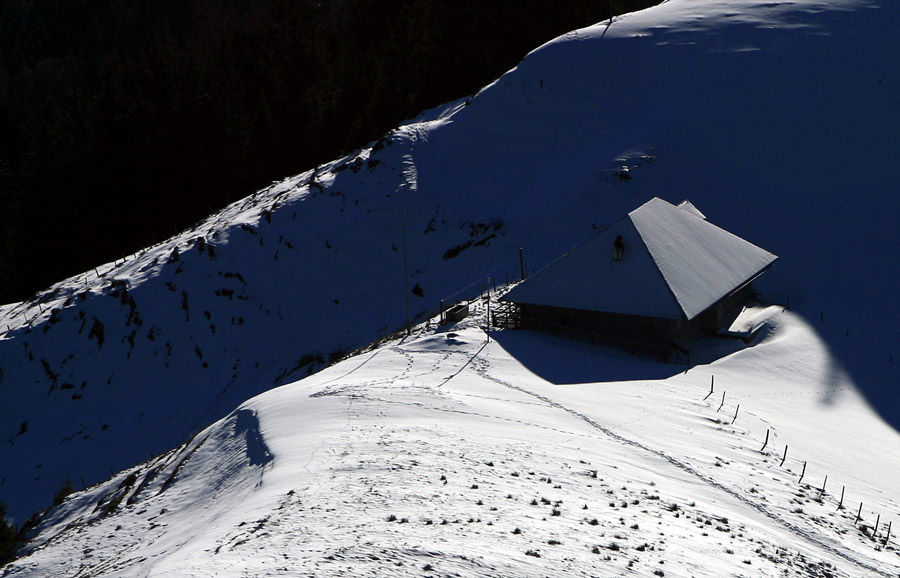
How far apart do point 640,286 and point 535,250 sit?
1057 centimetres

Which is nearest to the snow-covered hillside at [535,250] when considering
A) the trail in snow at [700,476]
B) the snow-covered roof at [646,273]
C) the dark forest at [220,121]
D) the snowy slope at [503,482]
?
the trail in snow at [700,476]

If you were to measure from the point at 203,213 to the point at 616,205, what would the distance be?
37.8 meters

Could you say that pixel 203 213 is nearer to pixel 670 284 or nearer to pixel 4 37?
pixel 670 284

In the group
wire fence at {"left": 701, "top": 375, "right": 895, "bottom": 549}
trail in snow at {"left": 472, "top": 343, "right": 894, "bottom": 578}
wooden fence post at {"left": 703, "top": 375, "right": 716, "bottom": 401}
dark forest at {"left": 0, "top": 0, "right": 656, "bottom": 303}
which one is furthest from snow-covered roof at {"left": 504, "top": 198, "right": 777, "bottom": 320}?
dark forest at {"left": 0, "top": 0, "right": 656, "bottom": 303}

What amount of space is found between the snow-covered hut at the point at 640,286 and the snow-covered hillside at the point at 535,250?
157 centimetres

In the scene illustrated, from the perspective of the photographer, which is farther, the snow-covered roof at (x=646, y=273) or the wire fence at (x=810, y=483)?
the snow-covered roof at (x=646, y=273)

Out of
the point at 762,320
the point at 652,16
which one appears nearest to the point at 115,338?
the point at 762,320

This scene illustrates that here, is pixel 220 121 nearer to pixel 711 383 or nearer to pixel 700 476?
pixel 711 383

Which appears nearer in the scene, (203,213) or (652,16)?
(652,16)

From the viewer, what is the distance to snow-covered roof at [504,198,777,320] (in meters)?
30.6

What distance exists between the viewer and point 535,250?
40969 millimetres

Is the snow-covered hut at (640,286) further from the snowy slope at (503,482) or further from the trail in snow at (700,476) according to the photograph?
the trail in snow at (700,476)

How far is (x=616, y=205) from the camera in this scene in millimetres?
42531

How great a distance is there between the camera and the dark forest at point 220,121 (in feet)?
210
